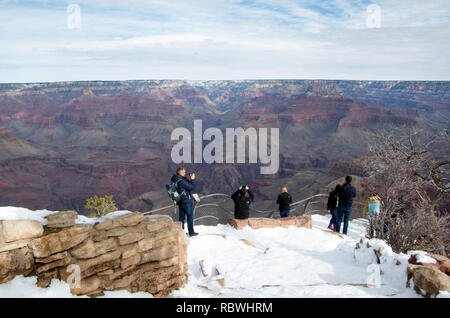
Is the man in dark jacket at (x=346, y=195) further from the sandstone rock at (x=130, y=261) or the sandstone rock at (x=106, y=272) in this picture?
the sandstone rock at (x=106, y=272)

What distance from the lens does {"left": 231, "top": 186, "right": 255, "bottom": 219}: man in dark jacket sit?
9.27m

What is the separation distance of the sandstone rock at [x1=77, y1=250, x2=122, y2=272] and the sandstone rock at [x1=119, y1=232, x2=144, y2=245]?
0.51ft

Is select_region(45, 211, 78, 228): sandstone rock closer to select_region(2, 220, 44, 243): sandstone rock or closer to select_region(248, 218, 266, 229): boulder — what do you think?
select_region(2, 220, 44, 243): sandstone rock

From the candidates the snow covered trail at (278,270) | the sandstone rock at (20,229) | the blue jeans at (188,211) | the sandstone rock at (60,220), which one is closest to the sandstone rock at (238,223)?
the snow covered trail at (278,270)

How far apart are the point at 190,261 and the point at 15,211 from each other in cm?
327

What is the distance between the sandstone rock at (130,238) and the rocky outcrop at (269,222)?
482 cm

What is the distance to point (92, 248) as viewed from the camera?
430 centimetres

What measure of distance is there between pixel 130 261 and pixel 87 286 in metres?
0.63

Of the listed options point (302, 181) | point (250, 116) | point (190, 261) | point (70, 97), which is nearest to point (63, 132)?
point (70, 97)

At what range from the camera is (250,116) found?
145625mm

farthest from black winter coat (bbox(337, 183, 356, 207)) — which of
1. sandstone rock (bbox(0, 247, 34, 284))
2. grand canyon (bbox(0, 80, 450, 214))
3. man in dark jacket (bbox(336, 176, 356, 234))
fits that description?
grand canyon (bbox(0, 80, 450, 214))

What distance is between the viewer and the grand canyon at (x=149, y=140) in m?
71.4

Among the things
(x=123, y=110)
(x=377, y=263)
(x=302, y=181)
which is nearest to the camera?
(x=377, y=263)
